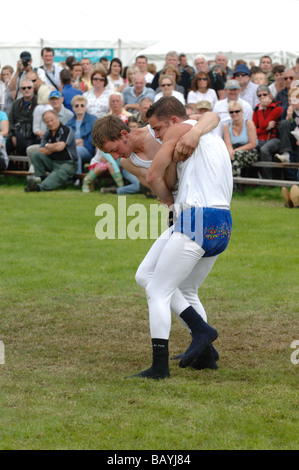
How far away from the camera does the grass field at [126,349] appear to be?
14.9 ft

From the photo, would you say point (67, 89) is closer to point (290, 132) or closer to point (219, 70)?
point (219, 70)

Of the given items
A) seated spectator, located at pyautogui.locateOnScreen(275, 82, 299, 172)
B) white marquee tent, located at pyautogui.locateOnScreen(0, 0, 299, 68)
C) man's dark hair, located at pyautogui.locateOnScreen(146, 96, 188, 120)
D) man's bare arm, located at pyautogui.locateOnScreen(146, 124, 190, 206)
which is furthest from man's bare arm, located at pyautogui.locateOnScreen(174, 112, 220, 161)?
white marquee tent, located at pyautogui.locateOnScreen(0, 0, 299, 68)

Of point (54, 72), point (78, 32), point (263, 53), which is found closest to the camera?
point (54, 72)

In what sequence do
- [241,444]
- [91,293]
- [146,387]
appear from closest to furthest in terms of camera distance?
[241,444] < [146,387] < [91,293]

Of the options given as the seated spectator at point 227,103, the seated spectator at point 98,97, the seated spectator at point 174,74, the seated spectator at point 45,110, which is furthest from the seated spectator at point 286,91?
the seated spectator at point 45,110

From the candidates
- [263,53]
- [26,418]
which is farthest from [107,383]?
[263,53]

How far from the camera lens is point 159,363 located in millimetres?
5496

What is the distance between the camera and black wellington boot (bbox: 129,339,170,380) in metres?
5.45

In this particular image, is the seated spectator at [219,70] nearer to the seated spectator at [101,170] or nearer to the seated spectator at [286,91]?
the seated spectator at [286,91]

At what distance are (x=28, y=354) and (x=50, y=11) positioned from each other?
66.3 ft

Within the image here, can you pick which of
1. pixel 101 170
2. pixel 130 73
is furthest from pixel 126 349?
A: pixel 130 73

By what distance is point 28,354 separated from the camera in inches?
242

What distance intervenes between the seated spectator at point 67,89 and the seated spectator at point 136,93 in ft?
4.23
